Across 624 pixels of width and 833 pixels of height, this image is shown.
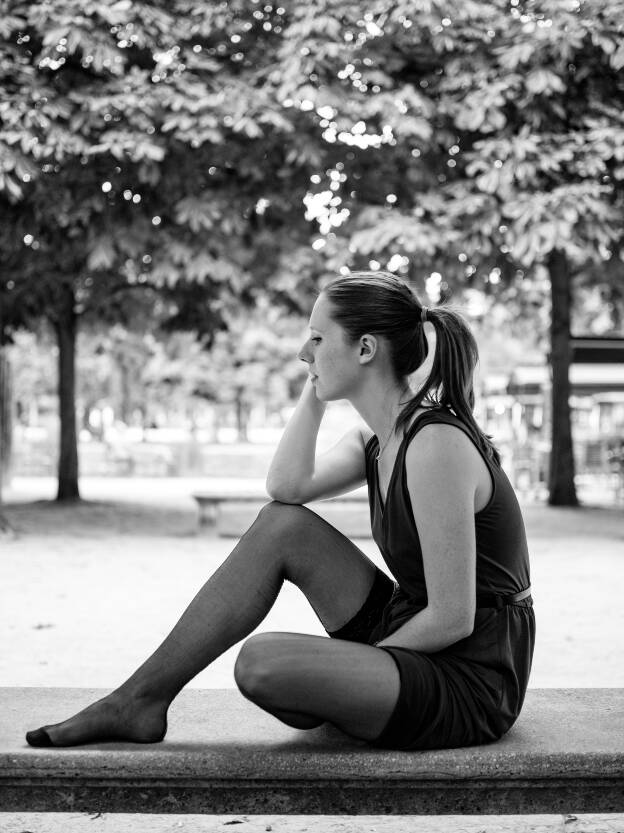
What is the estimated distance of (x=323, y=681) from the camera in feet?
8.89

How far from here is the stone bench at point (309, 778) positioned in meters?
2.64

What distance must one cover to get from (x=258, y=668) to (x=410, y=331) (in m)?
0.96

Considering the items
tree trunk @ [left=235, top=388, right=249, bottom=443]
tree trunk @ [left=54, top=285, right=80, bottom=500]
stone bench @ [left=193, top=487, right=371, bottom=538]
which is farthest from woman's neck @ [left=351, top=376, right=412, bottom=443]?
tree trunk @ [left=235, top=388, right=249, bottom=443]

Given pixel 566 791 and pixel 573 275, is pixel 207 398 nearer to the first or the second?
pixel 573 275

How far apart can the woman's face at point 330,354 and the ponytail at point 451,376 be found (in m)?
0.18

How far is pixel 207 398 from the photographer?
43125 mm

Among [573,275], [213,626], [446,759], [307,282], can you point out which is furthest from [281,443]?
[573,275]

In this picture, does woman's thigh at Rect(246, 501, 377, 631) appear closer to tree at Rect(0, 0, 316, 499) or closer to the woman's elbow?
the woman's elbow

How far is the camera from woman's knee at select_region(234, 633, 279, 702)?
2719 millimetres

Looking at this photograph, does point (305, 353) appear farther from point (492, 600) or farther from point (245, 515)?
point (245, 515)

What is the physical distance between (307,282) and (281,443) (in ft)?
35.3

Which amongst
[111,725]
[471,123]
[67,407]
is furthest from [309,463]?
[67,407]

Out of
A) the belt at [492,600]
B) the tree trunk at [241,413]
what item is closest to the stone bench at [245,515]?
the belt at [492,600]

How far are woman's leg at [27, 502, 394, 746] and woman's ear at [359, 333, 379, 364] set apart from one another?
16.6 inches
